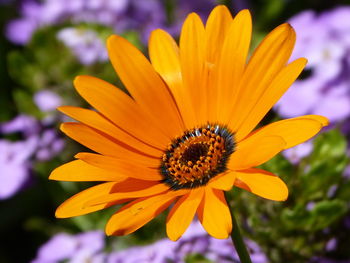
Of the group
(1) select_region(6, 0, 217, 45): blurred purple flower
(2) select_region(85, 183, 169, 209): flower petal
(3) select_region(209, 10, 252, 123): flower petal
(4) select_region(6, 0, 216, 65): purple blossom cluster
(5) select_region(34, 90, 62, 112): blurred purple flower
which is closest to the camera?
(2) select_region(85, 183, 169, 209): flower petal

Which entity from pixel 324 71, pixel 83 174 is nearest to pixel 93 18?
pixel 324 71

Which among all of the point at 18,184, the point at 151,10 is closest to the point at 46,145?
the point at 18,184

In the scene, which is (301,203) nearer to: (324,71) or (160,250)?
(160,250)

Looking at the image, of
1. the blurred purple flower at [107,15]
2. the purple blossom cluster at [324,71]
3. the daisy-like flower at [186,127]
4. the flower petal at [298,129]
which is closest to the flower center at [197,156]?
the daisy-like flower at [186,127]

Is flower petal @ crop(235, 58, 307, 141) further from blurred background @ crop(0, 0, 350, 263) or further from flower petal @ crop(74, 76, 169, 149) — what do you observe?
blurred background @ crop(0, 0, 350, 263)

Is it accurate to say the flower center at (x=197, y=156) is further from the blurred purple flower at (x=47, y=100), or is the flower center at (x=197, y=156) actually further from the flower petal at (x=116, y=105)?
the blurred purple flower at (x=47, y=100)

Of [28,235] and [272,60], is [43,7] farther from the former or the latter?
[272,60]

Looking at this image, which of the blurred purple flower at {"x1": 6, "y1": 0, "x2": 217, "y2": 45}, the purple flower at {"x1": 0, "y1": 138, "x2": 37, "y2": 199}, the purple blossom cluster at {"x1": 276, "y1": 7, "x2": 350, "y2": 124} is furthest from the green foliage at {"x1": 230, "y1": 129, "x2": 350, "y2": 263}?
the blurred purple flower at {"x1": 6, "y1": 0, "x2": 217, "y2": 45}

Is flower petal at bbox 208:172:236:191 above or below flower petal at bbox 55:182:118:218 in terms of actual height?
below
